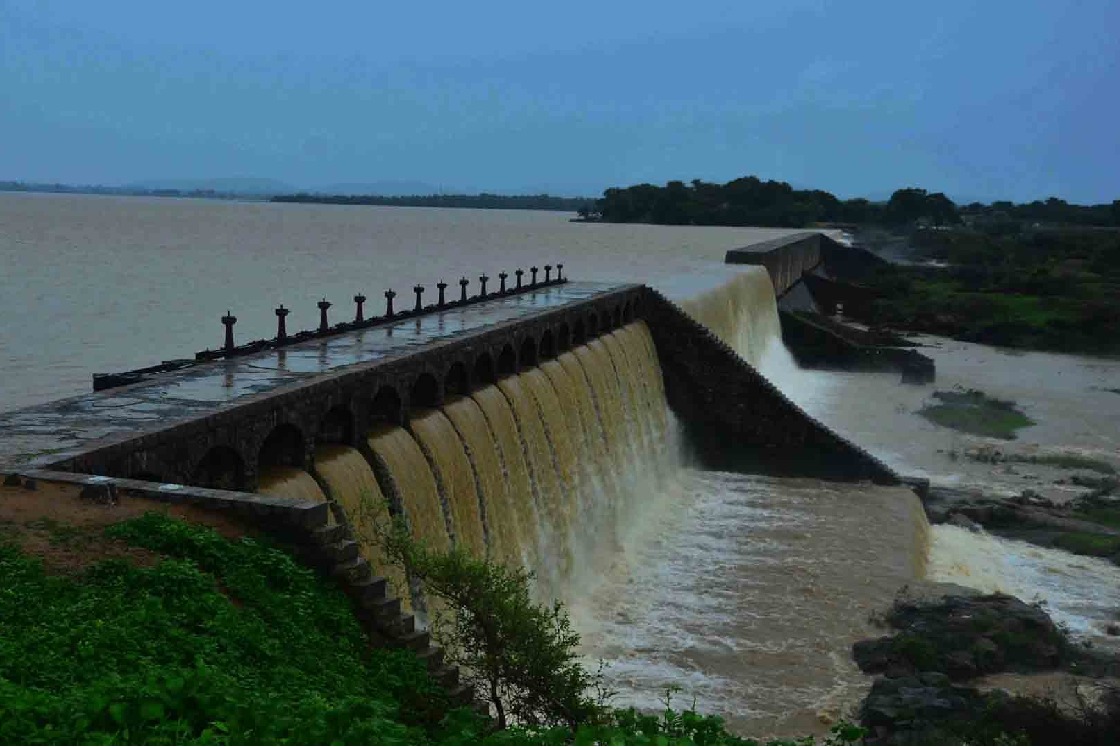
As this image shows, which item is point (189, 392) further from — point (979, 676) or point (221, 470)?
point (979, 676)

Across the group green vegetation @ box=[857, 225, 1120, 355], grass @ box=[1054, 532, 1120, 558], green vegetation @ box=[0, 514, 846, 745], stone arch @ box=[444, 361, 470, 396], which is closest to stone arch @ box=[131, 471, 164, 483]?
green vegetation @ box=[0, 514, 846, 745]

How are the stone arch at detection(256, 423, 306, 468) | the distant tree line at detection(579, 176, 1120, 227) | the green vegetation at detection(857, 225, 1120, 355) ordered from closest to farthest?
the stone arch at detection(256, 423, 306, 468), the green vegetation at detection(857, 225, 1120, 355), the distant tree line at detection(579, 176, 1120, 227)

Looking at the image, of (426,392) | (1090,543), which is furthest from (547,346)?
(1090,543)

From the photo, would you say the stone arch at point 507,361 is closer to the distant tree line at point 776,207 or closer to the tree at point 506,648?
the tree at point 506,648

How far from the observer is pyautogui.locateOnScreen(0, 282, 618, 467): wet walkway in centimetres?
1460

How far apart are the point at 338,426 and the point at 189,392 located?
2341 millimetres

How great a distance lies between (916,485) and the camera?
107 ft

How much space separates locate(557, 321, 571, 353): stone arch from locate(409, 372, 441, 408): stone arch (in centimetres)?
877

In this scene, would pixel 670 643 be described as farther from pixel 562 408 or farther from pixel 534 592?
pixel 562 408

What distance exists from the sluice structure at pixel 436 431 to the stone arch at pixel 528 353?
0.18ft

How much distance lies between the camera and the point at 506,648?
1295cm

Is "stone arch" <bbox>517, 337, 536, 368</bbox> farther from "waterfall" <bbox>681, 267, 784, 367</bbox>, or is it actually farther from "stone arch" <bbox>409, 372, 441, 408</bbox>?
"waterfall" <bbox>681, 267, 784, 367</bbox>

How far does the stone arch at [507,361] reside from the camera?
89.1ft

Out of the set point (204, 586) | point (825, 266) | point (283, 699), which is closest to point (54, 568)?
point (204, 586)
